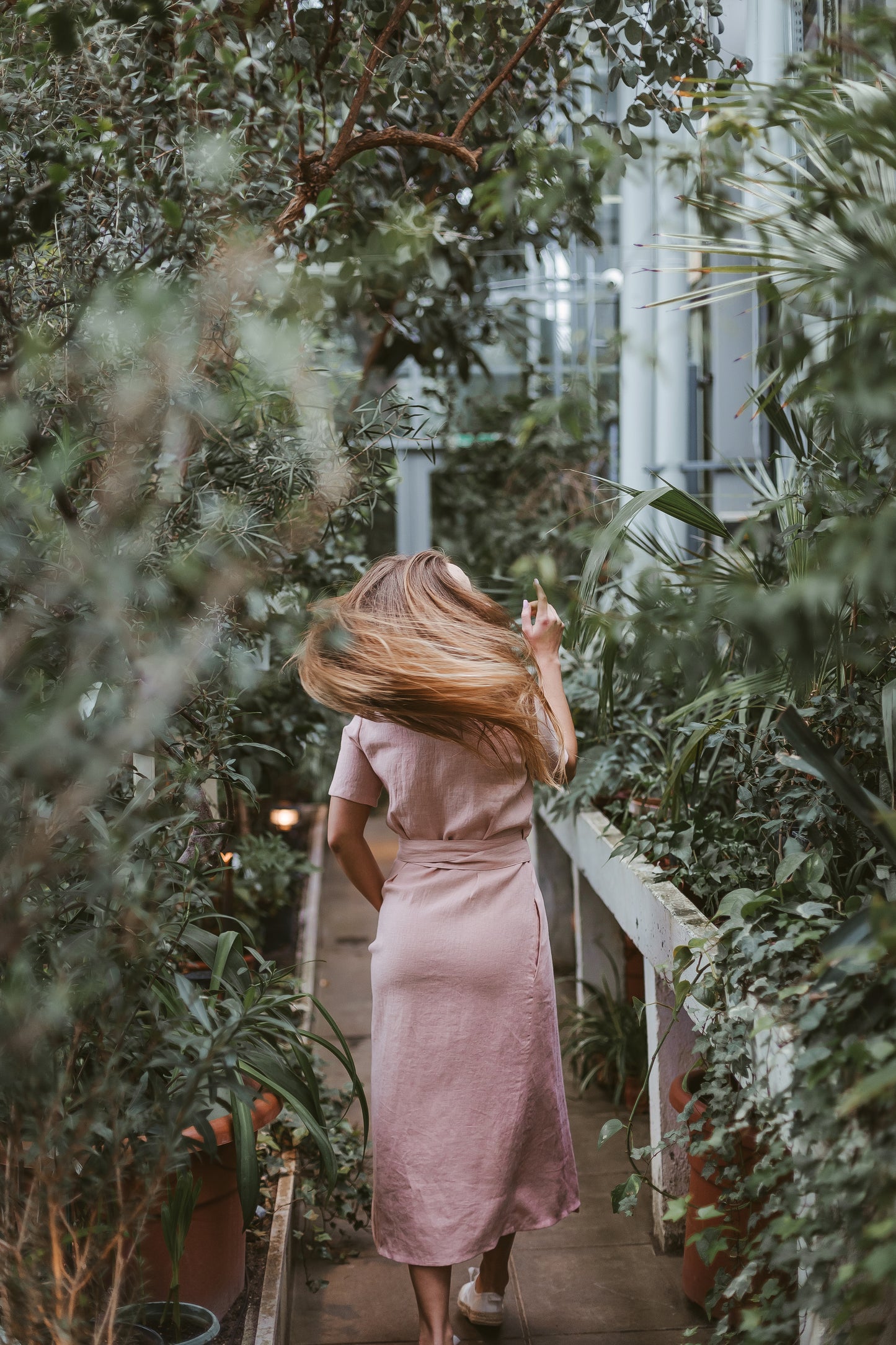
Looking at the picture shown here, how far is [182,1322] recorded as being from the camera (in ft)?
6.98

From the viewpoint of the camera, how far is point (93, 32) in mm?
2688

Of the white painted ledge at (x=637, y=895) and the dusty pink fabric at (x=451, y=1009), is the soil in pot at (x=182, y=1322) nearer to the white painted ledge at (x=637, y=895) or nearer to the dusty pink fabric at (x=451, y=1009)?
the dusty pink fabric at (x=451, y=1009)

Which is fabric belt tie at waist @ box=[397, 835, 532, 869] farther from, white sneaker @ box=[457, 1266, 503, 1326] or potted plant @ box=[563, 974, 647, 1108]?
potted plant @ box=[563, 974, 647, 1108]

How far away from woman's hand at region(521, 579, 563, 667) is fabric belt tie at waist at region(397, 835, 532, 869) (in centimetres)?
39

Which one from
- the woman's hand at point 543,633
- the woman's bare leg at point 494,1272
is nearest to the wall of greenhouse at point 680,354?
the woman's hand at point 543,633

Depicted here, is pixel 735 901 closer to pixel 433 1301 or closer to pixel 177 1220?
pixel 433 1301

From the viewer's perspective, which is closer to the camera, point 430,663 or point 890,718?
point 890,718

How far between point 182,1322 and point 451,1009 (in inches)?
29.6

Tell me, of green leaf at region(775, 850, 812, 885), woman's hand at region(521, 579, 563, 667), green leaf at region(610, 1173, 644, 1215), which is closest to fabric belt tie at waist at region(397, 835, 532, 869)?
woman's hand at region(521, 579, 563, 667)

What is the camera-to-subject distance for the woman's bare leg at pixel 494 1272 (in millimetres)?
2549

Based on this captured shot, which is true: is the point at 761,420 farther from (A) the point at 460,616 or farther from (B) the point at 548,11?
(A) the point at 460,616

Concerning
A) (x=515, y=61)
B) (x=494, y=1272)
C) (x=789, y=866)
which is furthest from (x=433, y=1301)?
(x=515, y=61)

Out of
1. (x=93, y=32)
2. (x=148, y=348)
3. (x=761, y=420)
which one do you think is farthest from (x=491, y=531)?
(x=148, y=348)

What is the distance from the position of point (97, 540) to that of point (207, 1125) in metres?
0.97
